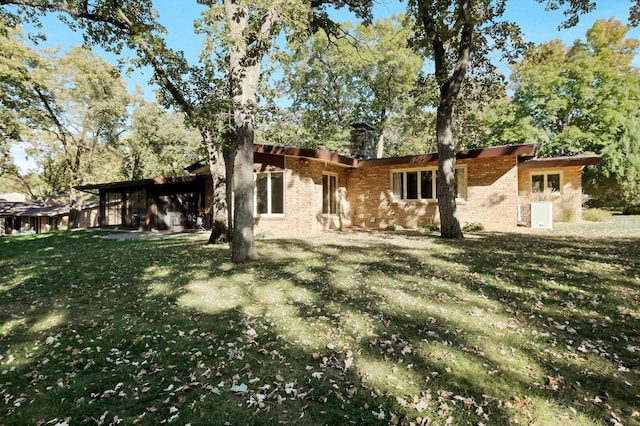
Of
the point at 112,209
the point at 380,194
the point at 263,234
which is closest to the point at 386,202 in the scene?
the point at 380,194

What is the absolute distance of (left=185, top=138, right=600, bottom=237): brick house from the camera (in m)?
13.3

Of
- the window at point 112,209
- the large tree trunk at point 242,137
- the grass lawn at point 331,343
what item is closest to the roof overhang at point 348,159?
the large tree trunk at point 242,137

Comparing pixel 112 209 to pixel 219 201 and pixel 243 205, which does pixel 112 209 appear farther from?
pixel 243 205

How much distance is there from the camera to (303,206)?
13305 millimetres

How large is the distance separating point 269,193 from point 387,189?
18.0 ft

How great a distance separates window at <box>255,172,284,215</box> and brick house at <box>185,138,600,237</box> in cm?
4

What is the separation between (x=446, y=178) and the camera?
10797mm

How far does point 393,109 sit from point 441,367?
25.9 m

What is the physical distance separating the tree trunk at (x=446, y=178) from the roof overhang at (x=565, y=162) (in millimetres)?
7786

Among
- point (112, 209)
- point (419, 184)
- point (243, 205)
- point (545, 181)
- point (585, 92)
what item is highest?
point (585, 92)

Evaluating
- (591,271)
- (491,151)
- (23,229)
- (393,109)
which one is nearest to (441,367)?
(591,271)

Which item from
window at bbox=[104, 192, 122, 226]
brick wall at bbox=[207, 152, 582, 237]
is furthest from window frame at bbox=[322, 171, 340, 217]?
window at bbox=[104, 192, 122, 226]

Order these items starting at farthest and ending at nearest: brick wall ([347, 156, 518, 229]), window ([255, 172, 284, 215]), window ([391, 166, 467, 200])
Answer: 1. window ([391, 166, 467, 200])
2. window ([255, 172, 284, 215])
3. brick wall ([347, 156, 518, 229])

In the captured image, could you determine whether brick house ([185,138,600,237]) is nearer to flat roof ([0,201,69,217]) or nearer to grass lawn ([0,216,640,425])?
grass lawn ([0,216,640,425])
